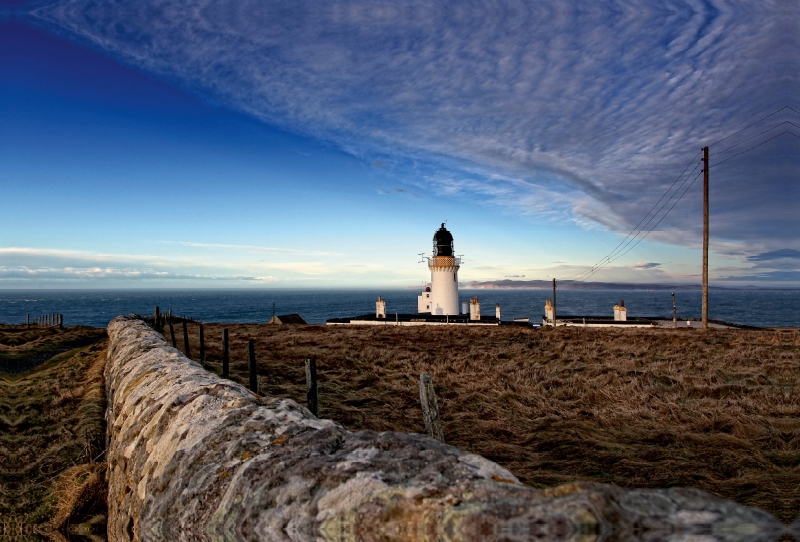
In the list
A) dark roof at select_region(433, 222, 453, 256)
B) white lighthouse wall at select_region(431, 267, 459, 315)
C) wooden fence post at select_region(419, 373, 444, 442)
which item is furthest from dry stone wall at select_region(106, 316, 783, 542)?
dark roof at select_region(433, 222, 453, 256)

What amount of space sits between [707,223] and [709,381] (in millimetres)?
16474

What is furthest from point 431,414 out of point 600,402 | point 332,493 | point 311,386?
point 600,402

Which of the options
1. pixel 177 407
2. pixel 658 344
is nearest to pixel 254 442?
pixel 177 407

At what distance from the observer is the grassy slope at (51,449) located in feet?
15.3

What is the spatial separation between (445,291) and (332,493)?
39765 mm

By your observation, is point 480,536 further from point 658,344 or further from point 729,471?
point 658,344

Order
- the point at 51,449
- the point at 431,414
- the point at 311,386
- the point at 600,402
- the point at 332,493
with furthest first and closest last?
the point at 600,402
the point at 311,386
the point at 51,449
the point at 431,414
the point at 332,493

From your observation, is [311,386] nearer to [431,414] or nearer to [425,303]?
[431,414]

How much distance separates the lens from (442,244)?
4216 centimetres

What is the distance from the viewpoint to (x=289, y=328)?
2858 cm

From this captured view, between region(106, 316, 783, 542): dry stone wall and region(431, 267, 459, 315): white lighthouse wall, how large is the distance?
37770mm

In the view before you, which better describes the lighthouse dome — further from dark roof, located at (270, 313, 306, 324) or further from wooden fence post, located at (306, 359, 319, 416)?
wooden fence post, located at (306, 359, 319, 416)

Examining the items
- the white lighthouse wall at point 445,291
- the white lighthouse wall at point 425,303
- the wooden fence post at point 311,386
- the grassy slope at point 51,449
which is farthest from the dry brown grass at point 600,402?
the white lighthouse wall at point 425,303

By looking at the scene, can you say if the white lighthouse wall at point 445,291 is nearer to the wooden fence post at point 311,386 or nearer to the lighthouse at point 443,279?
the lighthouse at point 443,279
